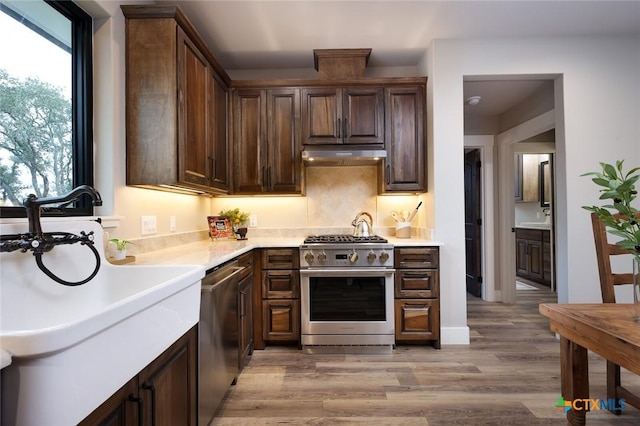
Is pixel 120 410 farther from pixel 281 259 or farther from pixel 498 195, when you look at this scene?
pixel 498 195

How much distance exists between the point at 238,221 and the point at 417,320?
1.88m

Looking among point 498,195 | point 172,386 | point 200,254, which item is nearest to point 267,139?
point 200,254

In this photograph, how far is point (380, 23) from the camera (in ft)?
8.35

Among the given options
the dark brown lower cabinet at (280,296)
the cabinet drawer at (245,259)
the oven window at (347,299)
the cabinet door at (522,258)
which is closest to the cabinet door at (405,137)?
the oven window at (347,299)

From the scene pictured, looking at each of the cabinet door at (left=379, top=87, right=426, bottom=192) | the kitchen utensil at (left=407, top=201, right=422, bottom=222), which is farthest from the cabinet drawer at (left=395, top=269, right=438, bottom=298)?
the cabinet door at (left=379, top=87, right=426, bottom=192)

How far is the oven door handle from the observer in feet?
8.52

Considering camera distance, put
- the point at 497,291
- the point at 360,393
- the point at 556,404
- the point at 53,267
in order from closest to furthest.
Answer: the point at 53,267 < the point at 556,404 < the point at 360,393 < the point at 497,291

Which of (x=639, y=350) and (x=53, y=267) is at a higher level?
(x=53, y=267)

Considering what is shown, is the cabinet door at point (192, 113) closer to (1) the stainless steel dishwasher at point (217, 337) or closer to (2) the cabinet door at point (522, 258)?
(1) the stainless steel dishwasher at point (217, 337)

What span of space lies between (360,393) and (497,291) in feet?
10.0

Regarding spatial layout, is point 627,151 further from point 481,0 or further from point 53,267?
point 53,267

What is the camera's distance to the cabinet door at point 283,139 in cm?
295

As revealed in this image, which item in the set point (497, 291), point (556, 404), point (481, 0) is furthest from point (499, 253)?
point (481, 0)

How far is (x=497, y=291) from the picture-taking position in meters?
4.20
